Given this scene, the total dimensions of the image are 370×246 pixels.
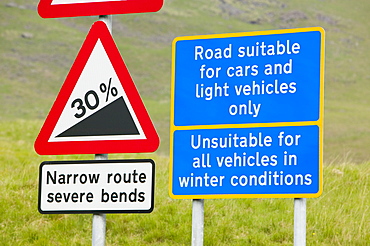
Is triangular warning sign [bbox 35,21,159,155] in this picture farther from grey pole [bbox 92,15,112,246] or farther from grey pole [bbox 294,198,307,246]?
grey pole [bbox 294,198,307,246]

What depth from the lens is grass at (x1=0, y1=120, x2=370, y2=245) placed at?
6550mm

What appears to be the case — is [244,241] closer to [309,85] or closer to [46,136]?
[309,85]

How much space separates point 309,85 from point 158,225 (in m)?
2.89

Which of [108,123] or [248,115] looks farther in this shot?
[248,115]

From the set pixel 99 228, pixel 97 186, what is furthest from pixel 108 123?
pixel 99 228

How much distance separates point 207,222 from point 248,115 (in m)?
2.50

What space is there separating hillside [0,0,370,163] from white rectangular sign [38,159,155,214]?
43.2 meters

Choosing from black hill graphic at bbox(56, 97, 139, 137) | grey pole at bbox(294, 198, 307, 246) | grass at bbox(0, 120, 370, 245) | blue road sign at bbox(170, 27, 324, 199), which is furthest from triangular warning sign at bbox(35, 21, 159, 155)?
grass at bbox(0, 120, 370, 245)

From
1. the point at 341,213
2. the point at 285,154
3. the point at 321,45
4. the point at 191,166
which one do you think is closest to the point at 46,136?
the point at 191,166

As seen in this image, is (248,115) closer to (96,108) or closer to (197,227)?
(197,227)

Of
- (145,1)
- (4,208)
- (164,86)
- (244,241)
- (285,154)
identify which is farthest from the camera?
(164,86)

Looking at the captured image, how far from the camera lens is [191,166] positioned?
15.9 ft

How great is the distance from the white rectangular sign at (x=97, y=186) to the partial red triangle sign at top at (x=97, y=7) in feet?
3.19

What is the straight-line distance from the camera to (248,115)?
16.0 feet
